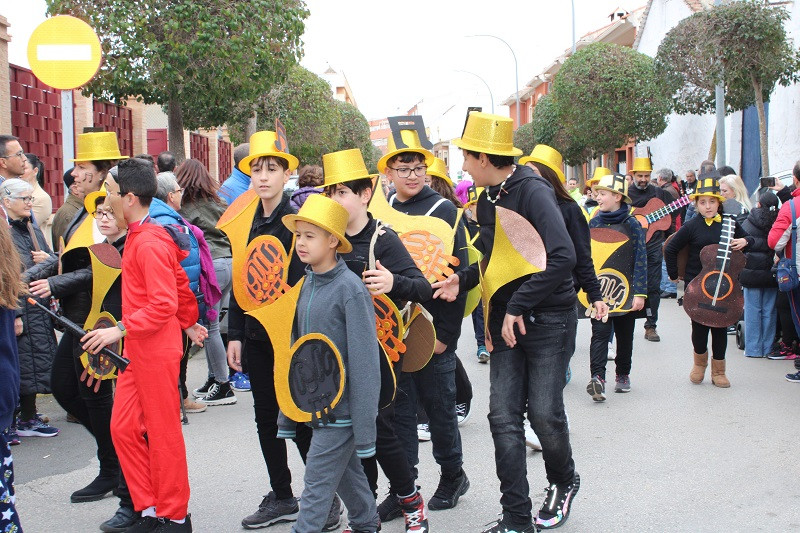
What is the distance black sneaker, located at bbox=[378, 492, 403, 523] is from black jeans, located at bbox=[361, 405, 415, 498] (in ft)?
1.12

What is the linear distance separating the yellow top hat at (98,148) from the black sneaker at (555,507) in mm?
3483

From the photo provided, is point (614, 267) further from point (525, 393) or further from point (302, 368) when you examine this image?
point (302, 368)

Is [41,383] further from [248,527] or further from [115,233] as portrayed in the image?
[248,527]

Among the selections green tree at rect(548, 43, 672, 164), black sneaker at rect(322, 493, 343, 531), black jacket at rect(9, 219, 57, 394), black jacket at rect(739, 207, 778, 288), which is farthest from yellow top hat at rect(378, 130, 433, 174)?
green tree at rect(548, 43, 672, 164)

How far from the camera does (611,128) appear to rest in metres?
27.2

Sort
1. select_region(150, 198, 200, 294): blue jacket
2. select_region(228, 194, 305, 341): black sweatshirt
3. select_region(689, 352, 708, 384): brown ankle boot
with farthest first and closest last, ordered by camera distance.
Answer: select_region(689, 352, 708, 384): brown ankle boot → select_region(150, 198, 200, 294): blue jacket → select_region(228, 194, 305, 341): black sweatshirt

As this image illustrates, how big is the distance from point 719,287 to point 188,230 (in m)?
4.63

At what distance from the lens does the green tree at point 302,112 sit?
26.0 m

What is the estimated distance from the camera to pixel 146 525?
14.0ft

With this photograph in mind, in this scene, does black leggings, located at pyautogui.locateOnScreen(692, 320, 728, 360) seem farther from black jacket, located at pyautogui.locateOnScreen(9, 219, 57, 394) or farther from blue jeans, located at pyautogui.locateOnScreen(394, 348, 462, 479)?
black jacket, located at pyautogui.locateOnScreen(9, 219, 57, 394)

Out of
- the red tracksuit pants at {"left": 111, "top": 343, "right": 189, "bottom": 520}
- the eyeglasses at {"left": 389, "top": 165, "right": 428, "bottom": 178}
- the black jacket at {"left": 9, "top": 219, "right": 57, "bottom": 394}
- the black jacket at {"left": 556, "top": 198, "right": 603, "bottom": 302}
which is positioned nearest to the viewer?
the red tracksuit pants at {"left": 111, "top": 343, "right": 189, "bottom": 520}

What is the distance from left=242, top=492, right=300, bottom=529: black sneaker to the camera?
15.0ft

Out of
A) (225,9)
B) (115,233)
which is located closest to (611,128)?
(225,9)

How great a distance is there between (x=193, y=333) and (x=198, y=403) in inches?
108
